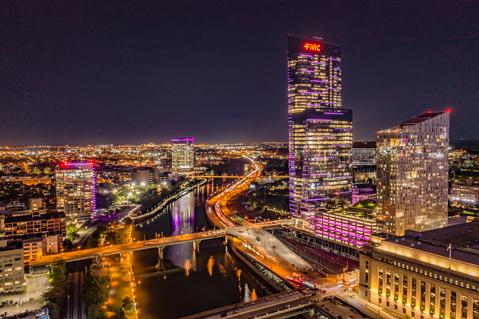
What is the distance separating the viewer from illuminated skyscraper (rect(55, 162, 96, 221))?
47.8 meters

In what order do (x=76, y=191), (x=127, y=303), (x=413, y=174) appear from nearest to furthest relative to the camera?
(x=127, y=303)
(x=413, y=174)
(x=76, y=191)

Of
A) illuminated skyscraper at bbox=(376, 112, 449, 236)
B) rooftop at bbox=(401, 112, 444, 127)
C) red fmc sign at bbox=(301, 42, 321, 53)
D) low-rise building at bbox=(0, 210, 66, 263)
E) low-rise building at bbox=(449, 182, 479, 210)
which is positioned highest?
red fmc sign at bbox=(301, 42, 321, 53)

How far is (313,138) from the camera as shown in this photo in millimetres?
46281

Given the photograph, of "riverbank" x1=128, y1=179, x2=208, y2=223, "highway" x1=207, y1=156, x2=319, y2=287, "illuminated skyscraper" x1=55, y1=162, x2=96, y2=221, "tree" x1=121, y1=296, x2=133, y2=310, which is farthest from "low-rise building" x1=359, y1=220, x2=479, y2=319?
"illuminated skyscraper" x1=55, y1=162, x2=96, y2=221

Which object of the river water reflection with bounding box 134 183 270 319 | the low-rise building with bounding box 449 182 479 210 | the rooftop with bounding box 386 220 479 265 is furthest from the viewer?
the low-rise building with bounding box 449 182 479 210

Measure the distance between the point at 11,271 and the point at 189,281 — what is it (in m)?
12.3

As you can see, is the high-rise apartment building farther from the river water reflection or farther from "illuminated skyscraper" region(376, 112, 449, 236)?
"illuminated skyscraper" region(376, 112, 449, 236)

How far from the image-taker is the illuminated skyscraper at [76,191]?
47.8 m

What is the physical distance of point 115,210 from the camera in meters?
53.1

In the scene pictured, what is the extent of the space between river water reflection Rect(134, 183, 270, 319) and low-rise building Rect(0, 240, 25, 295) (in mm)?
8047

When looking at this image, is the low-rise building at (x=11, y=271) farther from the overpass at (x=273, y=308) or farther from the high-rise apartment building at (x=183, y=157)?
the high-rise apartment building at (x=183, y=157)

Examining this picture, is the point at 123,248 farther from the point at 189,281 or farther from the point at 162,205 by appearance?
the point at 162,205

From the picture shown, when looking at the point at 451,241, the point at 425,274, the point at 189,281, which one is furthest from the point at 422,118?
the point at 189,281

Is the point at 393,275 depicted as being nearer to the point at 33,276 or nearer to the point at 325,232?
the point at 325,232
